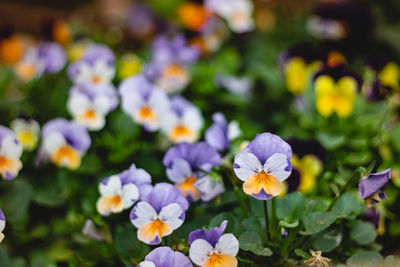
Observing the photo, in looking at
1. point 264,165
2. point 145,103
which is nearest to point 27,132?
point 145,103

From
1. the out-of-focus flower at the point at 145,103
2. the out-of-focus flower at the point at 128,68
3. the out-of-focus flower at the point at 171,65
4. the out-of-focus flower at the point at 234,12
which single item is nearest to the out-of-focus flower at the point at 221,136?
the out-of-focus flower at the point at 145,103

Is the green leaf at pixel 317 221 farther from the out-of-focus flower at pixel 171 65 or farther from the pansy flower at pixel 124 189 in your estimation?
the out-of-focus flower at pixel 171 65

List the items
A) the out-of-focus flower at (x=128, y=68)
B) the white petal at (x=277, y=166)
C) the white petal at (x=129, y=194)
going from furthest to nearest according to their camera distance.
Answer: the out-of-focus flower at (x=128, y=68) < the white petal at (x=129, y=194) < the white petal at (x=277, y=166)

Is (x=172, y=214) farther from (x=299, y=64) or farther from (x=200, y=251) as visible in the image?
(x=299, y=64)

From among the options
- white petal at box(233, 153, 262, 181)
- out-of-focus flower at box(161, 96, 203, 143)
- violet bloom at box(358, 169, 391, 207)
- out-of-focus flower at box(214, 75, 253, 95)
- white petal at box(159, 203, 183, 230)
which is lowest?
out-of-focus flower at box(214, 75, 253, 95)

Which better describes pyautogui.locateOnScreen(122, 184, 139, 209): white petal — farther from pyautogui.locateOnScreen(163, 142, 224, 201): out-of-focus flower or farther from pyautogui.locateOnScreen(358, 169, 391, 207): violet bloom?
A: pyautogui.locateOnScreen(358, 169, 391, 207): violet bloom

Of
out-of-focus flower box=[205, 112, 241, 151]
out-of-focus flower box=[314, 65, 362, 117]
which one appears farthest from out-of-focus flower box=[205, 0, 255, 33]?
out-of-focus flower box=[205, 112, 241, 151]
